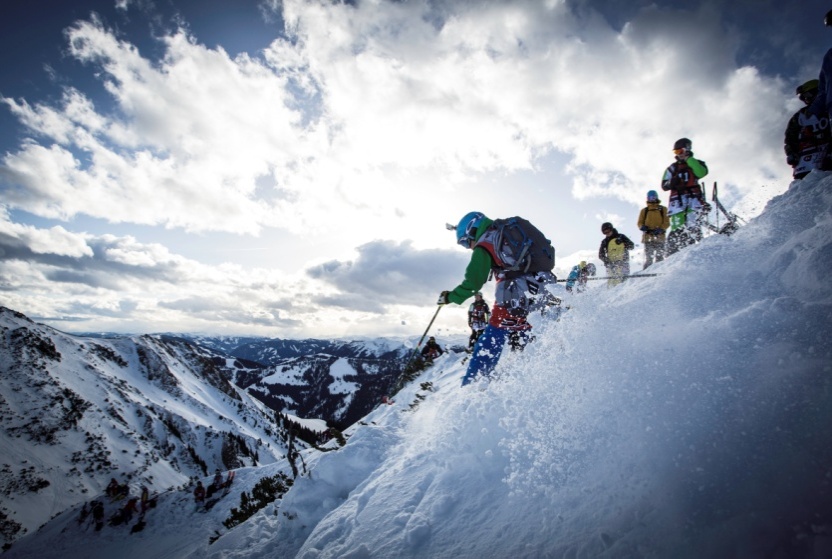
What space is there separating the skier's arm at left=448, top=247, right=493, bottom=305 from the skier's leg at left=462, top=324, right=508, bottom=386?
0.96 metres

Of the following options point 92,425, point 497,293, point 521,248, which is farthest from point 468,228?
point 92,425

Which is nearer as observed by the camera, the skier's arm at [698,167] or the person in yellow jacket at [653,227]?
the skier's arm at [698,167]

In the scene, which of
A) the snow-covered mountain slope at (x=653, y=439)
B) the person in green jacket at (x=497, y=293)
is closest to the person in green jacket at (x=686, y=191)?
the snow-covered mountain slope at (x=653, y=439)

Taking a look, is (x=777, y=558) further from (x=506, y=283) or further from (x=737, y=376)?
(x=506, y=283)

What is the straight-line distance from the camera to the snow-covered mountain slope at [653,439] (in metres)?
2.14

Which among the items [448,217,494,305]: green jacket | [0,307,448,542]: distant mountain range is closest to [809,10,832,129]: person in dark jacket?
[448,217,494,305]: green jacket

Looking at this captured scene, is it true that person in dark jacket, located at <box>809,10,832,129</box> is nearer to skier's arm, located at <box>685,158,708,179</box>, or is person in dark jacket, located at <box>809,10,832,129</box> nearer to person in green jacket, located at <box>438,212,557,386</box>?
skier's arm, located at <box>685,158,708,179</box>

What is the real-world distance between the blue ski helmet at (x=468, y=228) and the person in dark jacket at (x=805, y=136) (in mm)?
6474

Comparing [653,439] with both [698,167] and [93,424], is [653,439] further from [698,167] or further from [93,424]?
[93,424]

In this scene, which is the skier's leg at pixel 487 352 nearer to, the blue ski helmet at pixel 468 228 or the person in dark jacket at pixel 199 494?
the blue ski helmet at pixel 468 228

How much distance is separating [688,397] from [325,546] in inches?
164

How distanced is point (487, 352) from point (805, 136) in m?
7.70

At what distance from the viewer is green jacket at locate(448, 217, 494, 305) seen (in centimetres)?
562

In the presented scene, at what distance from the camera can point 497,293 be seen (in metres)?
6.11
